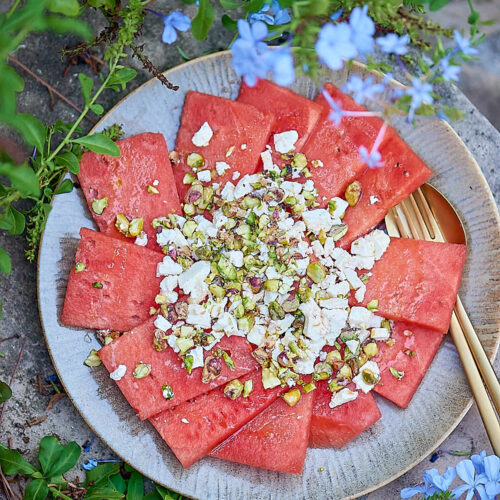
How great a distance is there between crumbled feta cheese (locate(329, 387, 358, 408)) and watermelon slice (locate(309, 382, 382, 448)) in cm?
3

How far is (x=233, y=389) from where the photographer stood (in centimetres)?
179

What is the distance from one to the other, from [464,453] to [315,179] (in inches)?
46.2

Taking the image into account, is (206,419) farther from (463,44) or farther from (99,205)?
(463,44)

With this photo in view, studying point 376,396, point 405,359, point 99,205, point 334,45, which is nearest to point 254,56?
point 334,45

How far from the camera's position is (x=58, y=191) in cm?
183

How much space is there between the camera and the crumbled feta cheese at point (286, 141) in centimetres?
187

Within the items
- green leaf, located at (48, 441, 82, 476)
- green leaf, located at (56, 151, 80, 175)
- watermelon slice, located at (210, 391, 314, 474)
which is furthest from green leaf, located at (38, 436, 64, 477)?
green leaf, located at (56, 151, 80, 175)

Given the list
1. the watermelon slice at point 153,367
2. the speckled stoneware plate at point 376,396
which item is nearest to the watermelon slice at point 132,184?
the speckled stoneware plate at point 376,396

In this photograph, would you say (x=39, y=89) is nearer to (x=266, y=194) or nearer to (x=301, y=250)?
(x=266, y=194)

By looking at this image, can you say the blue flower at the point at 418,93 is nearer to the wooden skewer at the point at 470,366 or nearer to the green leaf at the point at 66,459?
the wooden skewer at the point at 470,366

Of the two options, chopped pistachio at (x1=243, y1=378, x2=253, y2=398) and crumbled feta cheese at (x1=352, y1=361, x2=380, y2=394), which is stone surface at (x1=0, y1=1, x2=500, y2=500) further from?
chopped pistachio at (x1=243, y1=378, x2=253, y2=398)

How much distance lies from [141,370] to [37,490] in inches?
19.7

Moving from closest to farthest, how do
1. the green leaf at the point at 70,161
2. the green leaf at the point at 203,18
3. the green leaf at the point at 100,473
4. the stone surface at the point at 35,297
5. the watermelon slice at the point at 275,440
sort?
1. the green leaf at the point at 203,18
2. the green leaf at the point at 70,161
3. the watermelon slice at the point at 275,440
4. the green leaf at the point at 100,473
5. the stone surface at the point at 35,297

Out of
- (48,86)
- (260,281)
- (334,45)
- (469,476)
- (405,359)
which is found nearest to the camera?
(334,45)
